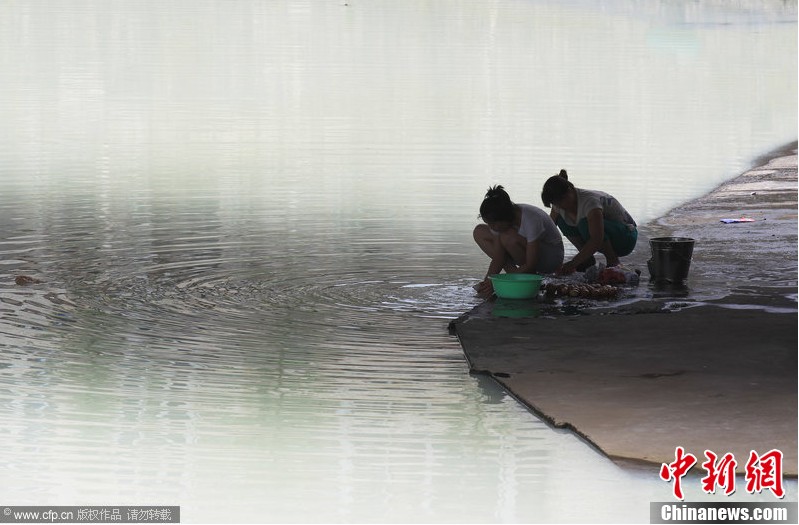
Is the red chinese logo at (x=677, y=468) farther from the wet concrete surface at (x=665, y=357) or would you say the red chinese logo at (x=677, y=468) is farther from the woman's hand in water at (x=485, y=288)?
the woman's hand in water at (x=485, y=288)

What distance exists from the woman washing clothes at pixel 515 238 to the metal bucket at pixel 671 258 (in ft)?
2.03

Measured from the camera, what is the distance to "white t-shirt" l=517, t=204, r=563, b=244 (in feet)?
28.4

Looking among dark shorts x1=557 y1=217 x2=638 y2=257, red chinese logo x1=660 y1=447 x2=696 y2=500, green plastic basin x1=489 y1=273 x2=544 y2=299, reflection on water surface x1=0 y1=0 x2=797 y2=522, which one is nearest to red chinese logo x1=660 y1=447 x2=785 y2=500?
red chinese logo x1=660 y1=447 x2=696 y2=500

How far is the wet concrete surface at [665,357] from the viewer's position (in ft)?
18.3

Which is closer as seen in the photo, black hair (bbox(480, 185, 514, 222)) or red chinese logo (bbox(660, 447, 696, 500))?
red chinese logo (bbox(660, 447, 696, 500))

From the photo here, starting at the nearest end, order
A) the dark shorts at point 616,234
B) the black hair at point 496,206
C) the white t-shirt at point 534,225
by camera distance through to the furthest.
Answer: the black hair at point 496,206 → the white t-shirt at point 534,225 → the dark shorts at point 616,234

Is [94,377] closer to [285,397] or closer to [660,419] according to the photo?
[285,397]

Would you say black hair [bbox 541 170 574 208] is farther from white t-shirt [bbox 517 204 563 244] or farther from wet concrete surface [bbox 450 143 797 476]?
wet concrete surface [bbox 450 143 797 476]

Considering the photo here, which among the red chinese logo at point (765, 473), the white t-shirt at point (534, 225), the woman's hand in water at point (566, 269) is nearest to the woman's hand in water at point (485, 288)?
the white t-shirt at point (534, 225)

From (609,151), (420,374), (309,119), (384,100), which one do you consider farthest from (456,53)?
(420,374)

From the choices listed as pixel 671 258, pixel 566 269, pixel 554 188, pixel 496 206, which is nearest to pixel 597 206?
pixel 554 188

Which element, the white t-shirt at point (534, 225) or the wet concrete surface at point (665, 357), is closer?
the wet concrete surface at point (665, 357)

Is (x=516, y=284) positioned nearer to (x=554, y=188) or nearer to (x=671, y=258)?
(x=554, y=188)

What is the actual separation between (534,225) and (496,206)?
1.34 feet
